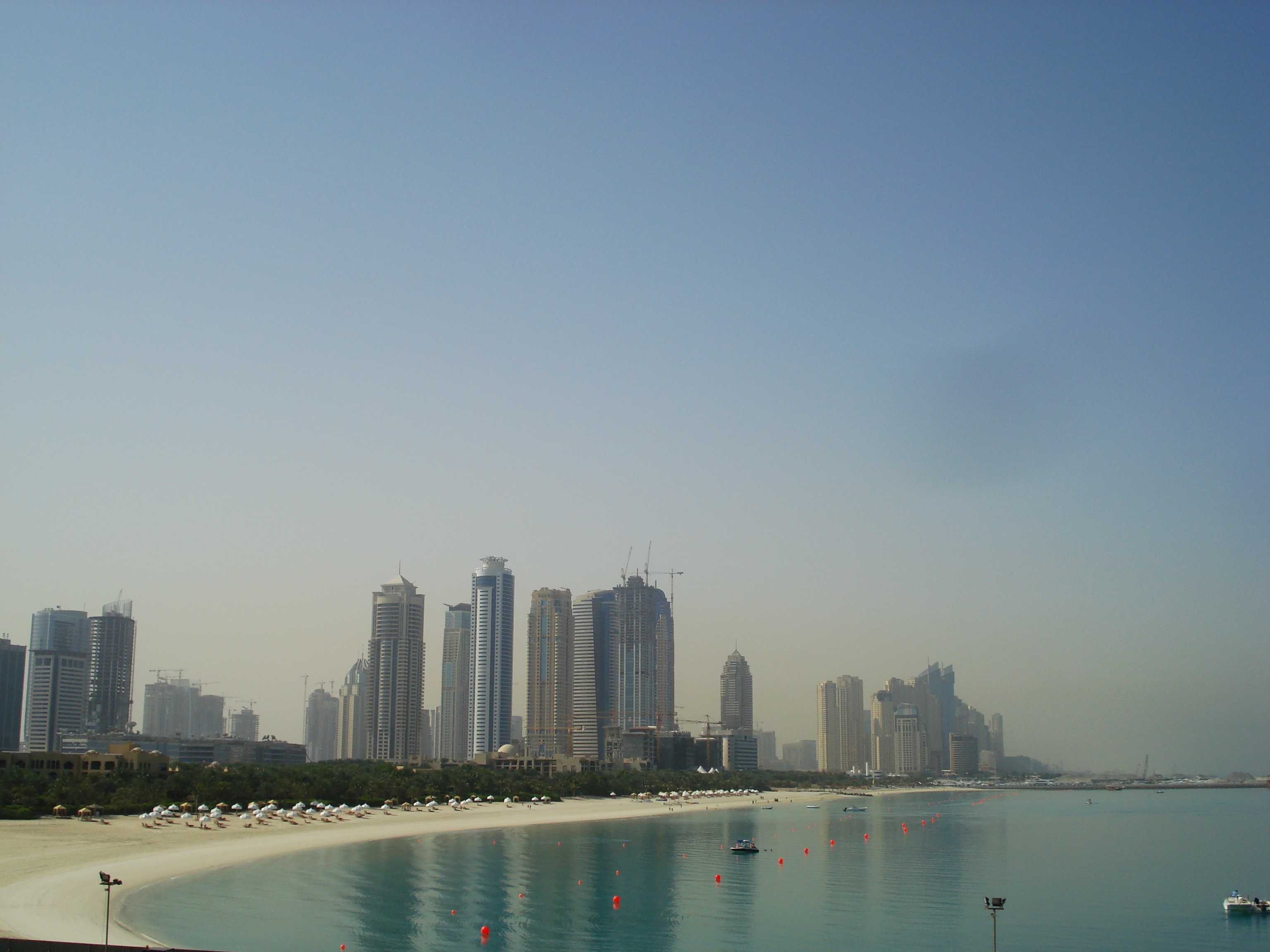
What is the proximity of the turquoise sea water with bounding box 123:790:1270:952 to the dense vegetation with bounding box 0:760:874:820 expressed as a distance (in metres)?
24.1

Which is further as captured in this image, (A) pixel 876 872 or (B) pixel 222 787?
(B) pixel 222 787

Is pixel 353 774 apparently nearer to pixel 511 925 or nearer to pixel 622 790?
pixel 622 790

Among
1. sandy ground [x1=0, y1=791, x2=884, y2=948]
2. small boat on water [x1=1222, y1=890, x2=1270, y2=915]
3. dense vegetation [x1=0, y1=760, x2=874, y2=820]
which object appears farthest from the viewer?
dense vegetation [x1=0, y1=760, x2=874, y2=820]

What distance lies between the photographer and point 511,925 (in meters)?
55.9

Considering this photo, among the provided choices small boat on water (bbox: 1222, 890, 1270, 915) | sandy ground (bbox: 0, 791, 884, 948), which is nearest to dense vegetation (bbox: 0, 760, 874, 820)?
sandy ground (bbox: 0, 791, 884, 948)

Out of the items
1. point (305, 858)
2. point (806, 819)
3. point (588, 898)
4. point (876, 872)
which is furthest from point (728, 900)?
point (806, 819)

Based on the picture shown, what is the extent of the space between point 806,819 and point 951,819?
23.3 meters

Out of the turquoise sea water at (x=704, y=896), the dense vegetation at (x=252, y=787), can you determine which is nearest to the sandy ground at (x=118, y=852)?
the turquoise sea water at (x=704, y=896)

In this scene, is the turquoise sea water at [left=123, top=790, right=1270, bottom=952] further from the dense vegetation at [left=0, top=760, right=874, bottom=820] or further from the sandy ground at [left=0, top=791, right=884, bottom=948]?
the dense vegetation at [left=0, top=760, right=874, bottom=820]

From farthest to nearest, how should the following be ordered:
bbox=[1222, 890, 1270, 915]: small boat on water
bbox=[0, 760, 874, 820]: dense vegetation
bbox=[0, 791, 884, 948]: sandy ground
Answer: bbox=[0, 760, 874, 820]: dense vegetation, bbox=[1222, 890, 1270, 915]: small boat on water, bbox=[0, 791, 884, 948]: sandy ground

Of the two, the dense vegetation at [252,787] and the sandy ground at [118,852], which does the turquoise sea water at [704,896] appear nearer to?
the sandy ground at [118,852]

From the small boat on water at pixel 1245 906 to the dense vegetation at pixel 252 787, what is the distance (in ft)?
291

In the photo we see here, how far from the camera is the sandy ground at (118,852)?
155 ft

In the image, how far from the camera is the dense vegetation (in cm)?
9588
